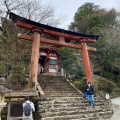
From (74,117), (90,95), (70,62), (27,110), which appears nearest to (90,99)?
(90,95)

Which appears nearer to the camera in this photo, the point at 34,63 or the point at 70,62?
the point at 34,63

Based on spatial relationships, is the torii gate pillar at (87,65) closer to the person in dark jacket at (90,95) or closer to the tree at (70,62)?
the person in dark jacket at (90,95)

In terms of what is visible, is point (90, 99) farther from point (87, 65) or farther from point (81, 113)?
point (87, 65)

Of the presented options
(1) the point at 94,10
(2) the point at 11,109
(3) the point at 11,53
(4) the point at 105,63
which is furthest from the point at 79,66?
(1) the point at 94,10

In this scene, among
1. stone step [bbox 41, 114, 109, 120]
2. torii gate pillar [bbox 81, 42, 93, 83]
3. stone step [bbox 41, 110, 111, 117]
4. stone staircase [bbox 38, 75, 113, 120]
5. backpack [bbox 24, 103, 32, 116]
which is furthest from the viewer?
torii gate pillar [bbox 81, 42, 93, 83]

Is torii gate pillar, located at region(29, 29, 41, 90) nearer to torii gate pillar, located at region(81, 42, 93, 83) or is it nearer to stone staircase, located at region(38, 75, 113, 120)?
stone staircase, located at region(38, 75, 113, 120)

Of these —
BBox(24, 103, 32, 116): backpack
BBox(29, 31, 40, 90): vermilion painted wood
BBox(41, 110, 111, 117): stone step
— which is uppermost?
BBox(29, 31, 40, 90): vermilion painted wood

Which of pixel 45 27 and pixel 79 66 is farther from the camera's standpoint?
pixel 79 66

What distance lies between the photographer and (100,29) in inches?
938

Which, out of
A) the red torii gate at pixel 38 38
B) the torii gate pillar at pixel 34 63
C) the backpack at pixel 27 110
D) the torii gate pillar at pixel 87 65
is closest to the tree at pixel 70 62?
the torii gate pillar at pixel 87 65

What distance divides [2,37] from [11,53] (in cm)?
329

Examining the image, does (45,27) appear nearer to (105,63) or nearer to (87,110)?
(87,110)

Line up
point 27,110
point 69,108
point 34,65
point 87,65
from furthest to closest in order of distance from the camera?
1. point 87,65
2. point 34,65
3. point 69,108
4. point 27,110

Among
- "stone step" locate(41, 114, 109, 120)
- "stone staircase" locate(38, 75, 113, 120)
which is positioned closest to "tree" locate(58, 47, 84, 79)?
"stone staircase" locate(38, 75, 113, 120)
